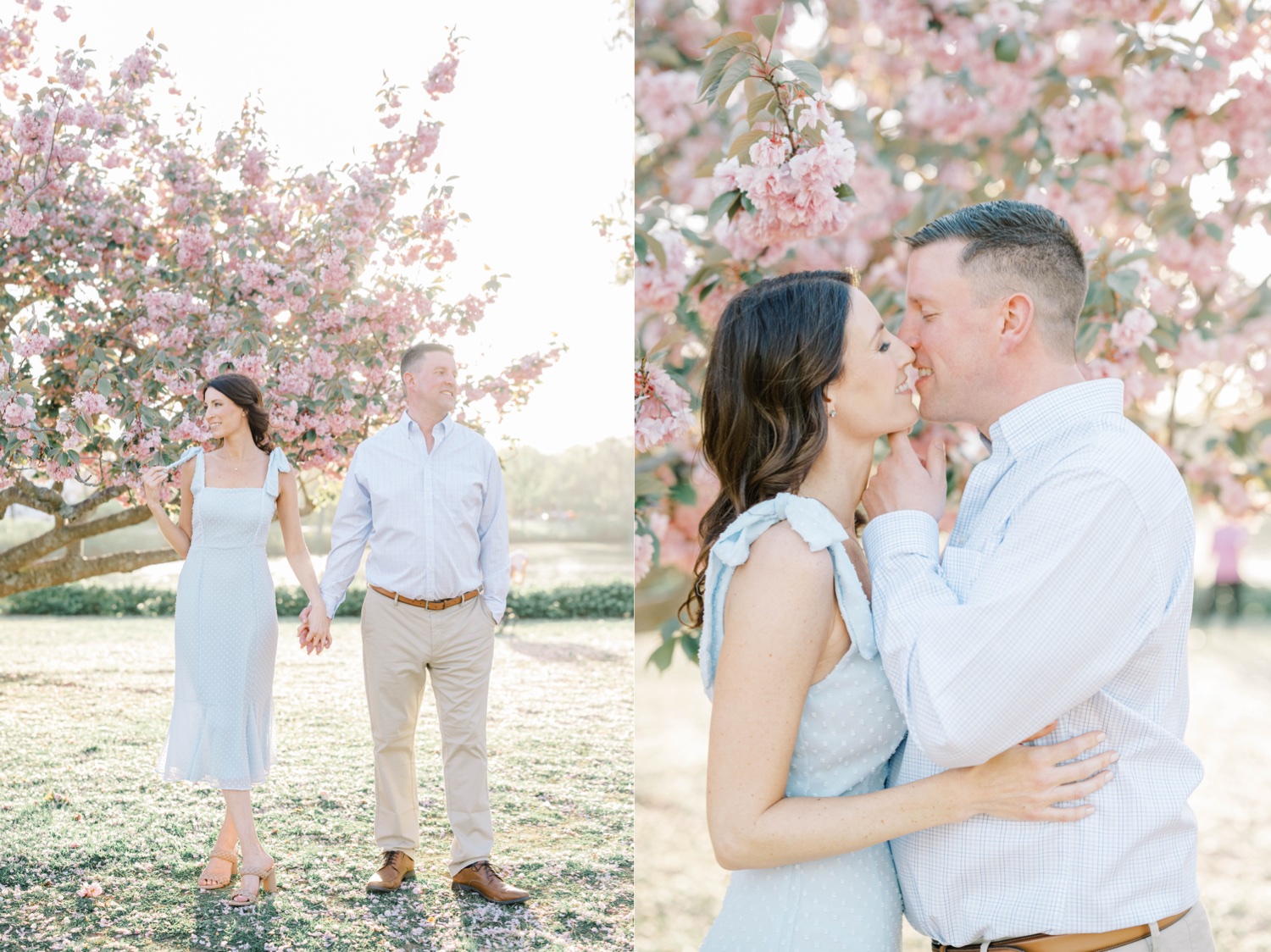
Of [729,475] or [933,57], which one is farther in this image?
[933,57]

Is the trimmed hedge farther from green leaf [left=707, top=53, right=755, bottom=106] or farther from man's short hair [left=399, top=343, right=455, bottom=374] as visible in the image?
green leaf [left=707, top=53, right=755, bottom=106]

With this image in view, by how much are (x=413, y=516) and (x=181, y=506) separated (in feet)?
1.69

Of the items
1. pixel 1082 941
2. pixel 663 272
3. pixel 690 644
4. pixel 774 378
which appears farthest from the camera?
pixel 690 644

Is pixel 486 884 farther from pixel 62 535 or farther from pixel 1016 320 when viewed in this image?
pixel 1016 320

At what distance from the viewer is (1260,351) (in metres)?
2.96

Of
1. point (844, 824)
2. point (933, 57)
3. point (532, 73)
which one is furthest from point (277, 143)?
point (844, 824)

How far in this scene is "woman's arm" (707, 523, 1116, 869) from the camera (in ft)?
3.14

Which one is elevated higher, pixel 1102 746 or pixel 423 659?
pixel 1102 746

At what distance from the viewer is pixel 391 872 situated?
8.21 feet

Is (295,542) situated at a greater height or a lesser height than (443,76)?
lesser

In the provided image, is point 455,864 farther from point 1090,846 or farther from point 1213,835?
point 1213,835

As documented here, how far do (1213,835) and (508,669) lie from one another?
348cm

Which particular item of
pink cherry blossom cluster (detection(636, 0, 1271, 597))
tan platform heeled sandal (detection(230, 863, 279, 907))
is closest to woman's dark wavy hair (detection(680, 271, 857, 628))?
pink cherry blossom cluster (detection(636, 0, 1271, 597))

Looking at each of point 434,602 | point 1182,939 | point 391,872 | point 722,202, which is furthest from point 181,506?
point 1182,939
